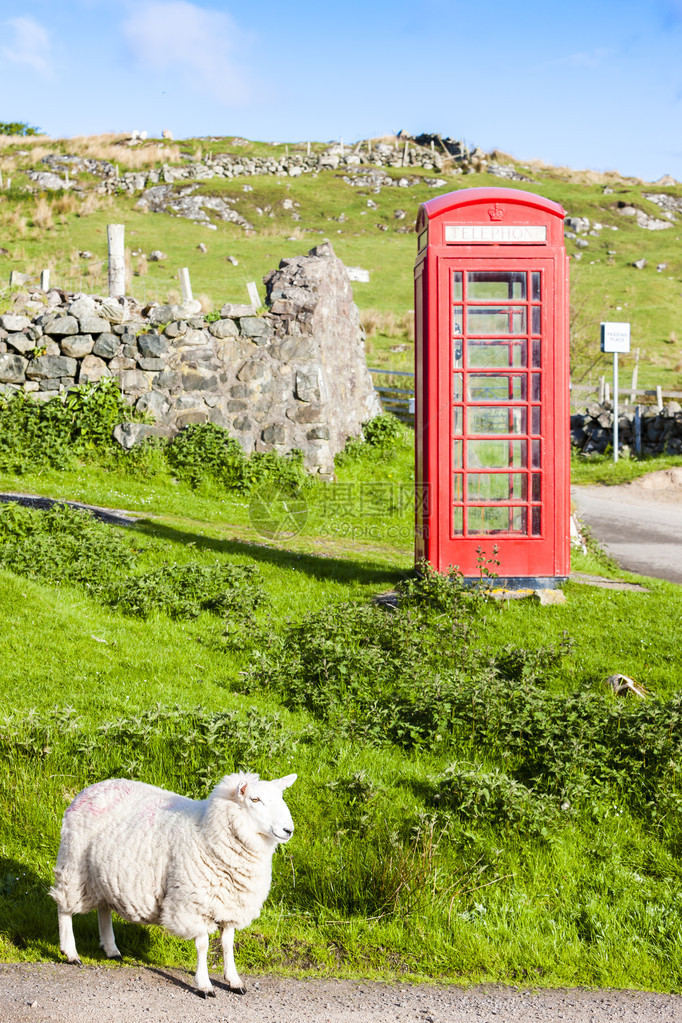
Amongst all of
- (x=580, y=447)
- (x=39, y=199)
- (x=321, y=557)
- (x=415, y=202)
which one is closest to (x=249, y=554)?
(x=321, y=557)

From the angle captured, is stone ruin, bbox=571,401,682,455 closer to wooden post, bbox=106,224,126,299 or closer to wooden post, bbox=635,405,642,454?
wooden post, bbox=635,405,642,454

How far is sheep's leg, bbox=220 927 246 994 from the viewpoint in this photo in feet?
11.7

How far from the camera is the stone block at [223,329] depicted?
14.9 metres

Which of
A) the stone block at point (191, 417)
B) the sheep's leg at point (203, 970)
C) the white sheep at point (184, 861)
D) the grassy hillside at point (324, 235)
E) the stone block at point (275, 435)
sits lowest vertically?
the sheep's leg at point (203, 970)

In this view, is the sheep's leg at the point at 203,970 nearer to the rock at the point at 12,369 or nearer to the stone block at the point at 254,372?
the stone block at the point at 254,372

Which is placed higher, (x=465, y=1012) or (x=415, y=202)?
(x=415, y=202)

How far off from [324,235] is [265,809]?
44.1 meters

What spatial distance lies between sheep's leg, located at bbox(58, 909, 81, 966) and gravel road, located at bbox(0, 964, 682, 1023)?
46mm

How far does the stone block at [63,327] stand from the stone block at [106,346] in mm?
473

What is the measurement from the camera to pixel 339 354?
16625mm

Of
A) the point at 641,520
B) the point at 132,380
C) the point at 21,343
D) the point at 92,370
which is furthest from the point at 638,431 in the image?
the point at 21,343

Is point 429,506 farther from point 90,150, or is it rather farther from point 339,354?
point 90,150

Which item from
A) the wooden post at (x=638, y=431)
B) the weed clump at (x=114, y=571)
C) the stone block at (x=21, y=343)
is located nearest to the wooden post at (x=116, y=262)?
the stone block at (x=21, y=343)

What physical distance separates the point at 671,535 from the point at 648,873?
10.2 metres
